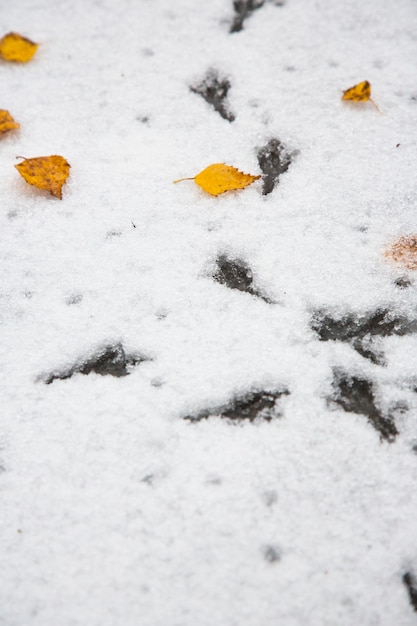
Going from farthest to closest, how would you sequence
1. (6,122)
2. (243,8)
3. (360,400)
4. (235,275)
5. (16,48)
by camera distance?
1. (243,8)
2. (16,48)
3. (6,122)
4. (235,275)
5. (360,400)

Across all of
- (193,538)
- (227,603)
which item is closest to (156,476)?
(193,538)

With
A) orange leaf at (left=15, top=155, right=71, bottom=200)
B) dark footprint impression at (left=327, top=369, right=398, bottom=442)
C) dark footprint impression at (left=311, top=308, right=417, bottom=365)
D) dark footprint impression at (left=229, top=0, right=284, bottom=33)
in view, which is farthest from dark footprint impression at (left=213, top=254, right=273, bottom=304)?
dark footprint impression at (left=229, top=0, right=284, bottom=33)

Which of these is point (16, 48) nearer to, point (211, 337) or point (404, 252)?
point (211, 337)

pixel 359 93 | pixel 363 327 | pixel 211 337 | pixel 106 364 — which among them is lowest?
pixel 106 364

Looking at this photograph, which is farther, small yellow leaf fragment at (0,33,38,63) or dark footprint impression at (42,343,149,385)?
small yellow leaf fragment at (0,33,38,63)

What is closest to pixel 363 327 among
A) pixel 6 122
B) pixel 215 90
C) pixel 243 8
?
pixel 215 90

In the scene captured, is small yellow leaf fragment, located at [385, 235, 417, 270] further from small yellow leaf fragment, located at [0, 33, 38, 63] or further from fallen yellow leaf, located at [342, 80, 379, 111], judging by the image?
small yellow leaf fragment, located at [0, 33, 38, 63]

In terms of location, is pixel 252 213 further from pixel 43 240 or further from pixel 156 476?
pixel 156 476
